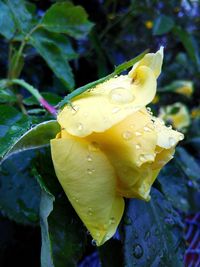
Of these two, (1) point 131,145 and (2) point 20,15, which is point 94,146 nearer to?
(1) point 131,145

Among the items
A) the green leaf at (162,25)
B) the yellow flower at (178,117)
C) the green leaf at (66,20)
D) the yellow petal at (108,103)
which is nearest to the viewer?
the yellow petal at (108,103)

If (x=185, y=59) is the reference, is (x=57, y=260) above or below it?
above

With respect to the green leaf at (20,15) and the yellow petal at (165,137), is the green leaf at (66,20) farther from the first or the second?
the yellow petal at (165,137)

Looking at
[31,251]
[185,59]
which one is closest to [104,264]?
[31,251]

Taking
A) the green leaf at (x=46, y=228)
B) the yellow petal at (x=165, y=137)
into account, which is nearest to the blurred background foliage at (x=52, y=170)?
the green leaf at (x=46, y=228)

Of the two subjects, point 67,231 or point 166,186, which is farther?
point 166,186

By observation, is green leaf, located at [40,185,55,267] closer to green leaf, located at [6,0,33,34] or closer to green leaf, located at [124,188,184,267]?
green leaf, located at [124,188,184,267]

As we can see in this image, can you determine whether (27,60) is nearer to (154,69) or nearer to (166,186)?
(166,186)
